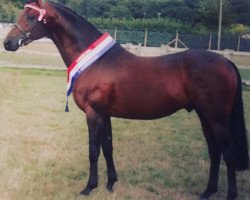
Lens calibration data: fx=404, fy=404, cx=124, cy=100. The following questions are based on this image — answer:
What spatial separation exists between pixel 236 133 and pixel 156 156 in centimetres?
199

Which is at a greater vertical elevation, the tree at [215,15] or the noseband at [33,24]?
the noseband at [33,24]

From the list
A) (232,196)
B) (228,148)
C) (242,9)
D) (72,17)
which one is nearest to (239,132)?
(228,148)

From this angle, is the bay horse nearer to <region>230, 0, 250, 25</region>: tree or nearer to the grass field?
the grass field

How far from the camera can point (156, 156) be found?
259 inches

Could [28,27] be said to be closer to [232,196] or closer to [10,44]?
[10,44]

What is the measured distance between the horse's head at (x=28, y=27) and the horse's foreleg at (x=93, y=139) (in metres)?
1.18

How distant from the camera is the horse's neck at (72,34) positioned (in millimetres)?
4875

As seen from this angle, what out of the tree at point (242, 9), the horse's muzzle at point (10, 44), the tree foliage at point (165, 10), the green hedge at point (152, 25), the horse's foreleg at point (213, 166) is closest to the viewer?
the horse's muzzle at point (10, 44)

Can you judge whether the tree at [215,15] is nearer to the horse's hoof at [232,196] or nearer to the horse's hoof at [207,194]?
the horse's hoof at [207,194]

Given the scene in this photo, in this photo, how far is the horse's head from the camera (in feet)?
15.6

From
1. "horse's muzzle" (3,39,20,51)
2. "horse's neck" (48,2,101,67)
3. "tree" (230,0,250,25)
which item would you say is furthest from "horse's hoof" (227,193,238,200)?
"tree" (230,0,250,25)

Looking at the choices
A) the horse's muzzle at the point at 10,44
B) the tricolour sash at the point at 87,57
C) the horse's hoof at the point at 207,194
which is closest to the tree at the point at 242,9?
the horse's hoof at the point at 207,194

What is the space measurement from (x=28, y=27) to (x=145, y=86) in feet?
5.16

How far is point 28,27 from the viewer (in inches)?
190
